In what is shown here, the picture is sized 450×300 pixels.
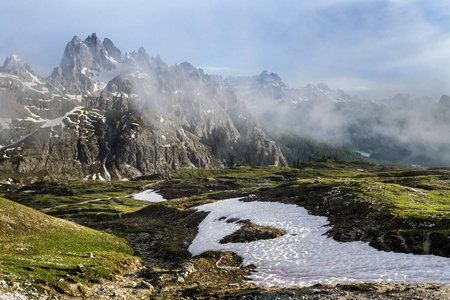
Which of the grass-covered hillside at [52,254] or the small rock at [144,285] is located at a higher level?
the grass-covered hillside at [52,254]

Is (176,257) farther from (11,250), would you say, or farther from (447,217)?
(447,217)

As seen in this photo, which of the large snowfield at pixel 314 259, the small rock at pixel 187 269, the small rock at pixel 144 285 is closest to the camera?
the large snowfield at pixel 314 259

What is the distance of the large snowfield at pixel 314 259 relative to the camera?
2259 centimetres

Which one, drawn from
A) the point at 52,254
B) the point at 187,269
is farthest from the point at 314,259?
the point at 52,254

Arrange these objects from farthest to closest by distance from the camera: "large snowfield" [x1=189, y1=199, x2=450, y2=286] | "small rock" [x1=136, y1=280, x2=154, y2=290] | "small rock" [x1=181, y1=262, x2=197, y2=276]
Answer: "small rock" [x1=181, y1=262, x2=197, y2=276], "small rock" [x1=136, y1=280, x2=154, y2=290], "large snowfield" [x1=189, y1=199, x2=450, y2=286]

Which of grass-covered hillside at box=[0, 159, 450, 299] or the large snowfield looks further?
grass-covered hillside at box=[0, 159, 450, 299]

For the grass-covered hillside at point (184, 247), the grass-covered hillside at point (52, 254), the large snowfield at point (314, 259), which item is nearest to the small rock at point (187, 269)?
the grass-covered hillside at point (184, 247)

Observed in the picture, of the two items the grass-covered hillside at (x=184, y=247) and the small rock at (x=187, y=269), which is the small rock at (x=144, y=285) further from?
the small rock at (x=187, y=269)

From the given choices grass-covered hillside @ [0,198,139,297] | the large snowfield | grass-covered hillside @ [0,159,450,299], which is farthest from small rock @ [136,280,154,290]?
the large snowfield

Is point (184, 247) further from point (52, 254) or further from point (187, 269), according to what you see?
point (52, 254)

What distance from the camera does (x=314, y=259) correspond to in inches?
1130

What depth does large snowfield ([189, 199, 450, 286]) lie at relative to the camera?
22594 mm

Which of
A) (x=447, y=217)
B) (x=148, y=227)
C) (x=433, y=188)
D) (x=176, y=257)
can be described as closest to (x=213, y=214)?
(x=148, y=227)

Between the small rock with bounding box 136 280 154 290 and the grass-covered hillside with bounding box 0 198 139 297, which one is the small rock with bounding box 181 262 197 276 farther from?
the grass-covered hillside with bounding box 0 198 139 297
